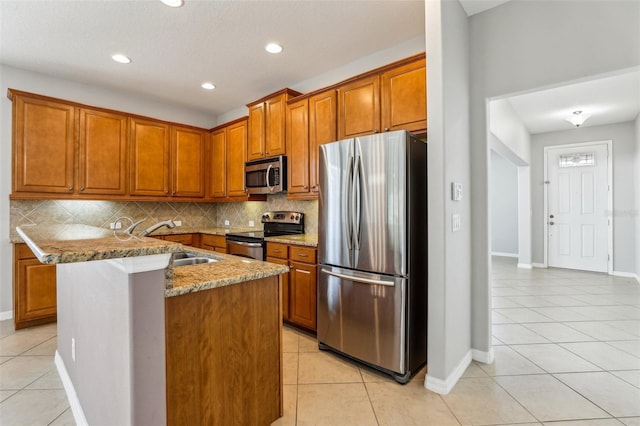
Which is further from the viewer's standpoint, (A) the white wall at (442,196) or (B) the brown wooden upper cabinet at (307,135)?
(B) the brown wooden upper cabinet at (307,135)

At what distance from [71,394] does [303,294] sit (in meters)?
1.76

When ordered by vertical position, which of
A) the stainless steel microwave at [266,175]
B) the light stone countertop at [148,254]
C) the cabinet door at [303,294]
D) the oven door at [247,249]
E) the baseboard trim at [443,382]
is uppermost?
the stainless steel microwave at [266,175]

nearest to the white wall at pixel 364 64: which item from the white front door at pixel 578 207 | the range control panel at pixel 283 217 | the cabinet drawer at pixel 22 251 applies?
the range control panel at pixel 283 217

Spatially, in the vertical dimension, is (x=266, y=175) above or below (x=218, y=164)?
below

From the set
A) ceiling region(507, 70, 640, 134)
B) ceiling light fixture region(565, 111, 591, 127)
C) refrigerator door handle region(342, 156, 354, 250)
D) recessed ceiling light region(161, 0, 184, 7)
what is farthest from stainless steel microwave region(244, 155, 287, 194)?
ceiling light fixture region(565, 111, 591, 127)

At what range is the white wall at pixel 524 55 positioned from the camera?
191 centimetres

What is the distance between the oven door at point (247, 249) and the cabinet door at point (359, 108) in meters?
1.44

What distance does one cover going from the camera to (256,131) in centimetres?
390

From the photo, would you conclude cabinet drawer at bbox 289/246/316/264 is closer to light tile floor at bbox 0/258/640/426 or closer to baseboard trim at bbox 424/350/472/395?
light tile floor at bbox 0/258/640/426

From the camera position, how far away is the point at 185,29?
2631 millimetres

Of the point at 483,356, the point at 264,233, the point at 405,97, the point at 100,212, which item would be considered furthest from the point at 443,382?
the point at 100,212

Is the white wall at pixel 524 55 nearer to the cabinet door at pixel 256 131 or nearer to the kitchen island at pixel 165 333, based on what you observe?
the kitchen island at pixel 165 333

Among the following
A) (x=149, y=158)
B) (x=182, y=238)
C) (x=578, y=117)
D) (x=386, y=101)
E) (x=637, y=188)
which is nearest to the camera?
(x=386, y=101)

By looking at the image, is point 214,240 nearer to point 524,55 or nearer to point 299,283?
point 299,283
